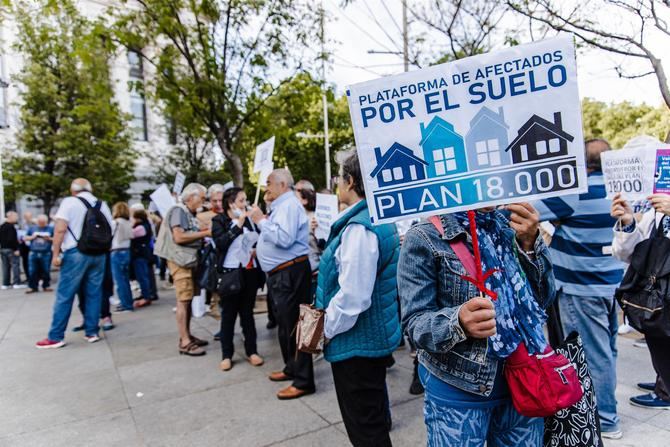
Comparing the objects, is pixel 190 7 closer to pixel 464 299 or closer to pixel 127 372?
pixel 127 372

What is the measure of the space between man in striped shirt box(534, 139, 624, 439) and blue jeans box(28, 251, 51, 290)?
11992mm

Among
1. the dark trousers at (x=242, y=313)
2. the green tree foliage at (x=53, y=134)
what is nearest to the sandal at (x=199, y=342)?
the dark trousers at (x=242, y=313)

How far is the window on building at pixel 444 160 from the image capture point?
5.28ft

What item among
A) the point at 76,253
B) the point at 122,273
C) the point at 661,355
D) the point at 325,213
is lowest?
the point at 661,355

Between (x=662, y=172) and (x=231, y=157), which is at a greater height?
(x=231, y=157)

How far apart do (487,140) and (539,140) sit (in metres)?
0.16

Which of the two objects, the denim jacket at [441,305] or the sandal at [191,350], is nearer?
the denim jacket at [441,305]

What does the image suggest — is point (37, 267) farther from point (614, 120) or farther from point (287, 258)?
point (614, 120)

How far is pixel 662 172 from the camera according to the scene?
308 centimetres

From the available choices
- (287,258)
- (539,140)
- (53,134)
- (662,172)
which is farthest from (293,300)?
(53,134)

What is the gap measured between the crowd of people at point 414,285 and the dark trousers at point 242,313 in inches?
0.7

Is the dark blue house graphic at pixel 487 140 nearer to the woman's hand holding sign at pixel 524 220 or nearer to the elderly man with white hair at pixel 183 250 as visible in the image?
the woman's hand holding sign at pixel 524 220

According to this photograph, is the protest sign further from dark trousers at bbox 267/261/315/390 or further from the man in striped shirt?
dark trousers at bbox 267/261/315/390

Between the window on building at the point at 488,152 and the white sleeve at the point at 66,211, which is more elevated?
the white sleeve at the point at 66,211
